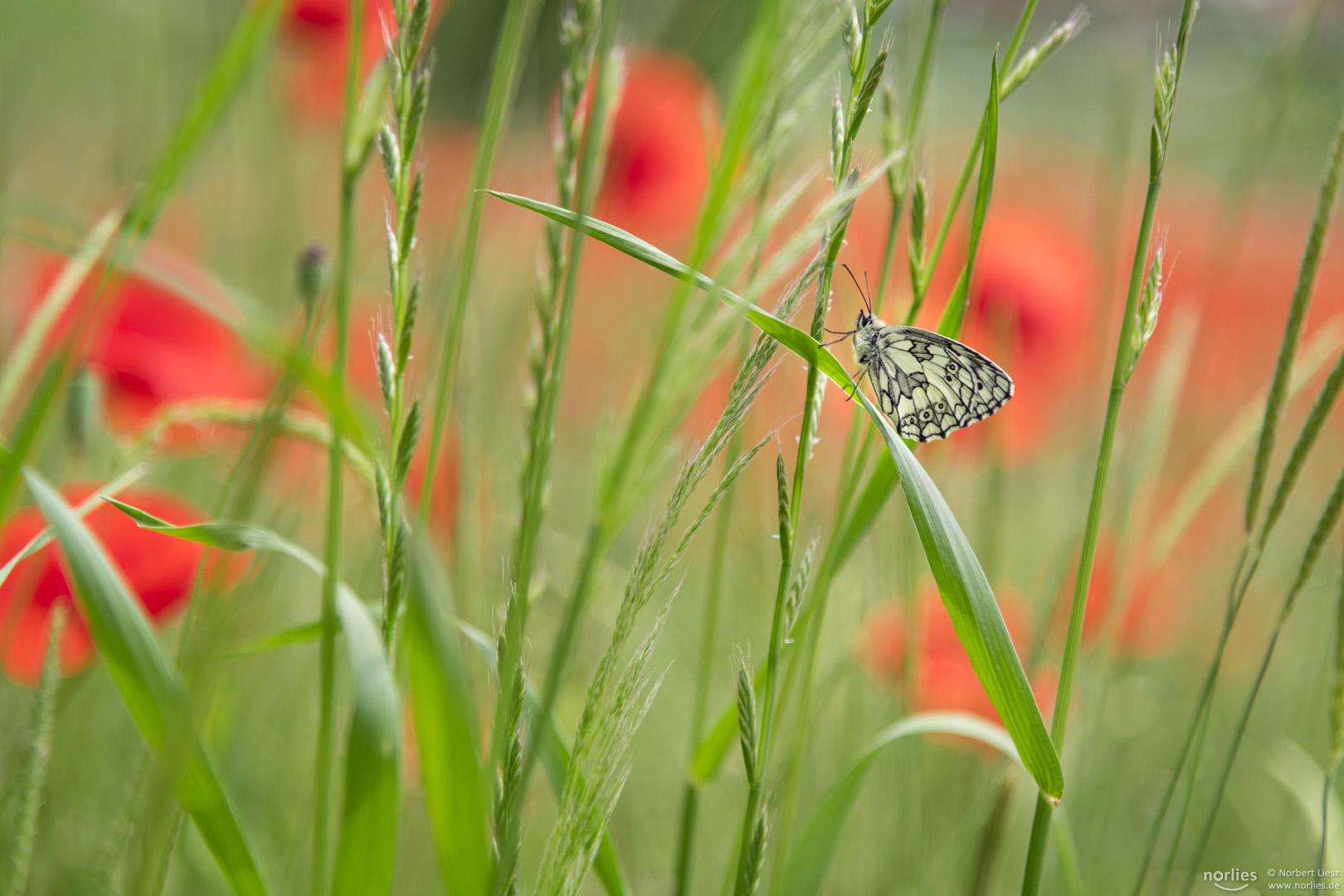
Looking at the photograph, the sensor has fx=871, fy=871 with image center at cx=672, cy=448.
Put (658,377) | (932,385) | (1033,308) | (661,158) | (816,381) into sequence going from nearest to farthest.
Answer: (658,377), (816,381), (932,385), (1033,308), (661,158)

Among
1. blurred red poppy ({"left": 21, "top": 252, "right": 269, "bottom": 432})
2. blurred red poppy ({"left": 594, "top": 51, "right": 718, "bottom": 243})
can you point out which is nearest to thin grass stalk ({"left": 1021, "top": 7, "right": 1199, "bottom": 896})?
blurred red poppy ({"left": 21, "top": 252, "right": 269, "bottom": 432})

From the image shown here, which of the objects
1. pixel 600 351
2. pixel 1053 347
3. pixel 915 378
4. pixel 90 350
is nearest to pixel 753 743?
pixel 915 378

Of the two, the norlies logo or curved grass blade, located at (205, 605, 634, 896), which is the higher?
curved grass blade, located at (205, 605, 634, 896)

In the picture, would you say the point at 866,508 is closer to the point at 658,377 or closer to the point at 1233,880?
the point at 658,377

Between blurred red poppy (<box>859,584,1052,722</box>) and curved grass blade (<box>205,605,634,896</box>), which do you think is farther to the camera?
blurred red poppy (<box>859,584,1052,722</box>)

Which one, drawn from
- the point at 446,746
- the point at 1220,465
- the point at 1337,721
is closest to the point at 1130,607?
the point at 1220,465

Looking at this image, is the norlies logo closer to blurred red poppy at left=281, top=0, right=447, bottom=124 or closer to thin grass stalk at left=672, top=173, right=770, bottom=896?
thin grass stalk at left=672, top=173, right=770, bottom=896

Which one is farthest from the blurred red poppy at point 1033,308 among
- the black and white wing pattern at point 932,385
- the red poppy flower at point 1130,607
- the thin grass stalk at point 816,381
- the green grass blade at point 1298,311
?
the thin grass stalk at point 816,381
